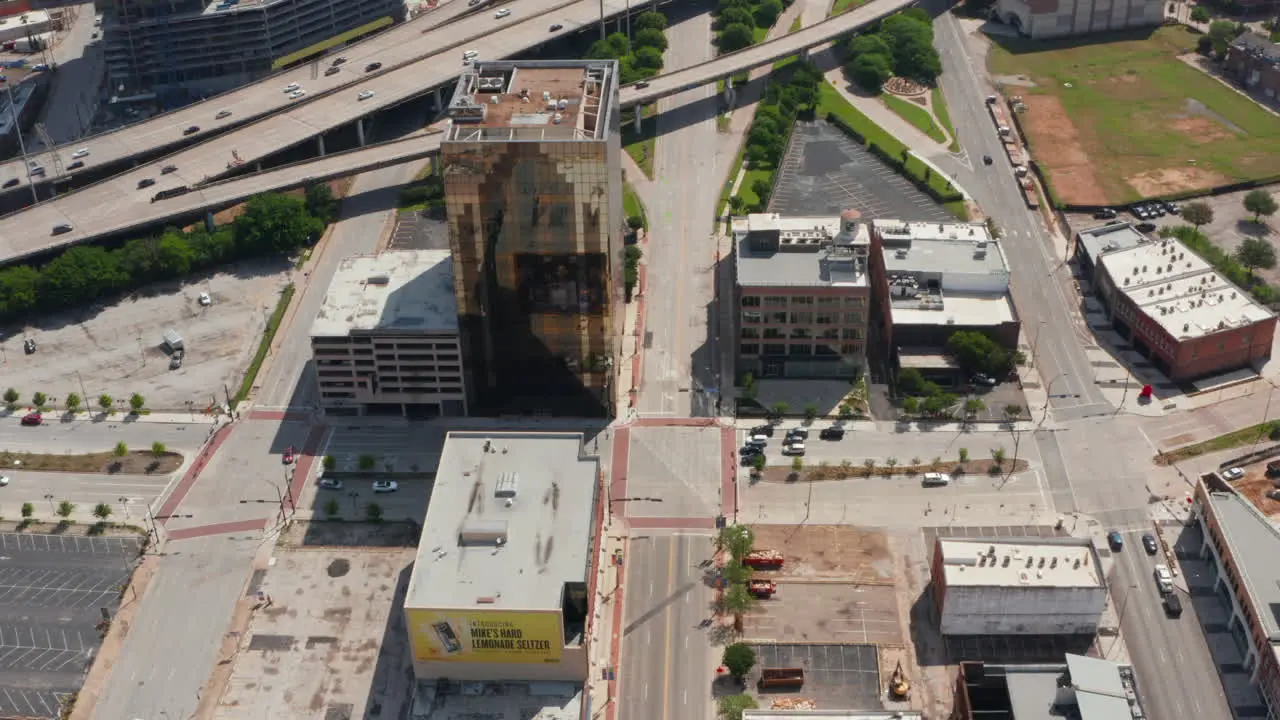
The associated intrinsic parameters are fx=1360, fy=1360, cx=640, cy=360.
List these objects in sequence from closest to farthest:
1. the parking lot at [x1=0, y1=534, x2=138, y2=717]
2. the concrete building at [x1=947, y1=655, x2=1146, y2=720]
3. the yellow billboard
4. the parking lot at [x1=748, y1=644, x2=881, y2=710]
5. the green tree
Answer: the concrete building at [x1=947, y1=655, x2=1146, y2=720] < the yellow billboard < the green tree < the parking lot at [x1=748, y1=644, x2=881, y2=710] < the parking lot at [x1=0, y1=534, x2=138, y2=717]

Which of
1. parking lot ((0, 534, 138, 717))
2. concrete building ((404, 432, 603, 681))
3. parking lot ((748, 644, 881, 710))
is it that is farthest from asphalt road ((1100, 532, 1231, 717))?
parking lot ((0, 534, 138, 717))

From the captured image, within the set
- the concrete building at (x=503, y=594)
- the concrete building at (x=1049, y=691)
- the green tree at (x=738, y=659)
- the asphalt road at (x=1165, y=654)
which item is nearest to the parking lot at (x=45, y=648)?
the concrete building at (x=503, y=594)

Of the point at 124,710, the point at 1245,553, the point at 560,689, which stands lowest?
the point at 1245,553

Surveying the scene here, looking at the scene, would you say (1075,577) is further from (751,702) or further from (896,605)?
(751,702)

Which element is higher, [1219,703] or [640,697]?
[640,697]

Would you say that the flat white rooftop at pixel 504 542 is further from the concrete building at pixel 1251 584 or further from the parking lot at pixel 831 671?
the concrete building at pixel 1251 584

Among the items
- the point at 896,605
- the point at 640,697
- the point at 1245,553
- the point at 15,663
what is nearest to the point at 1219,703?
the point at 1245,553

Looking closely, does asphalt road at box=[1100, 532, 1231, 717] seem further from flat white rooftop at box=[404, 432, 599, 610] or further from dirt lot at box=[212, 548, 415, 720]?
dirt lot at box=[212, 548, 415, 720]
